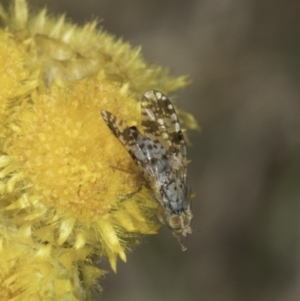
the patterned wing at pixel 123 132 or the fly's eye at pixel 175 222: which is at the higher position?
the patterned wing at pixel 123 132

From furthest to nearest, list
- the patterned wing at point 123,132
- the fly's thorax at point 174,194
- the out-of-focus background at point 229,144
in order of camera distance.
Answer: the out-of-focus background at point 229,144
the fly's thorax at point 174,194
the patterned wing at point 123,132

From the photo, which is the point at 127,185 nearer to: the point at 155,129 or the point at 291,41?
the point at 155,129

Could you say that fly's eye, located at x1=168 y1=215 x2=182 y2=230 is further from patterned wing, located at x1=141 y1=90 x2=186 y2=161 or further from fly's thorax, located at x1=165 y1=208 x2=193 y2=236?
patterned wing, located at x1=141 y1=90 x2=186 y2=161

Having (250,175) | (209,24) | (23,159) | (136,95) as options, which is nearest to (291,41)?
(209,24)

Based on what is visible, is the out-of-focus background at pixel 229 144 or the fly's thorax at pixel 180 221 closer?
the fly's thorax at pixel 180 221

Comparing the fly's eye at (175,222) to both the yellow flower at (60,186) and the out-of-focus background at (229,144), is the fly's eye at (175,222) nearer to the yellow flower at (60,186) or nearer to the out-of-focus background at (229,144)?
the yellow flower at (60,186)

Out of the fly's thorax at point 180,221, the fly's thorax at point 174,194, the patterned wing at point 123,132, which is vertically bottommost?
the fly's thorax at point 180,221

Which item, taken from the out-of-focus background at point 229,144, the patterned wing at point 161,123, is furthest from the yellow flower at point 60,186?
the out-of-focus background at point 229,144
